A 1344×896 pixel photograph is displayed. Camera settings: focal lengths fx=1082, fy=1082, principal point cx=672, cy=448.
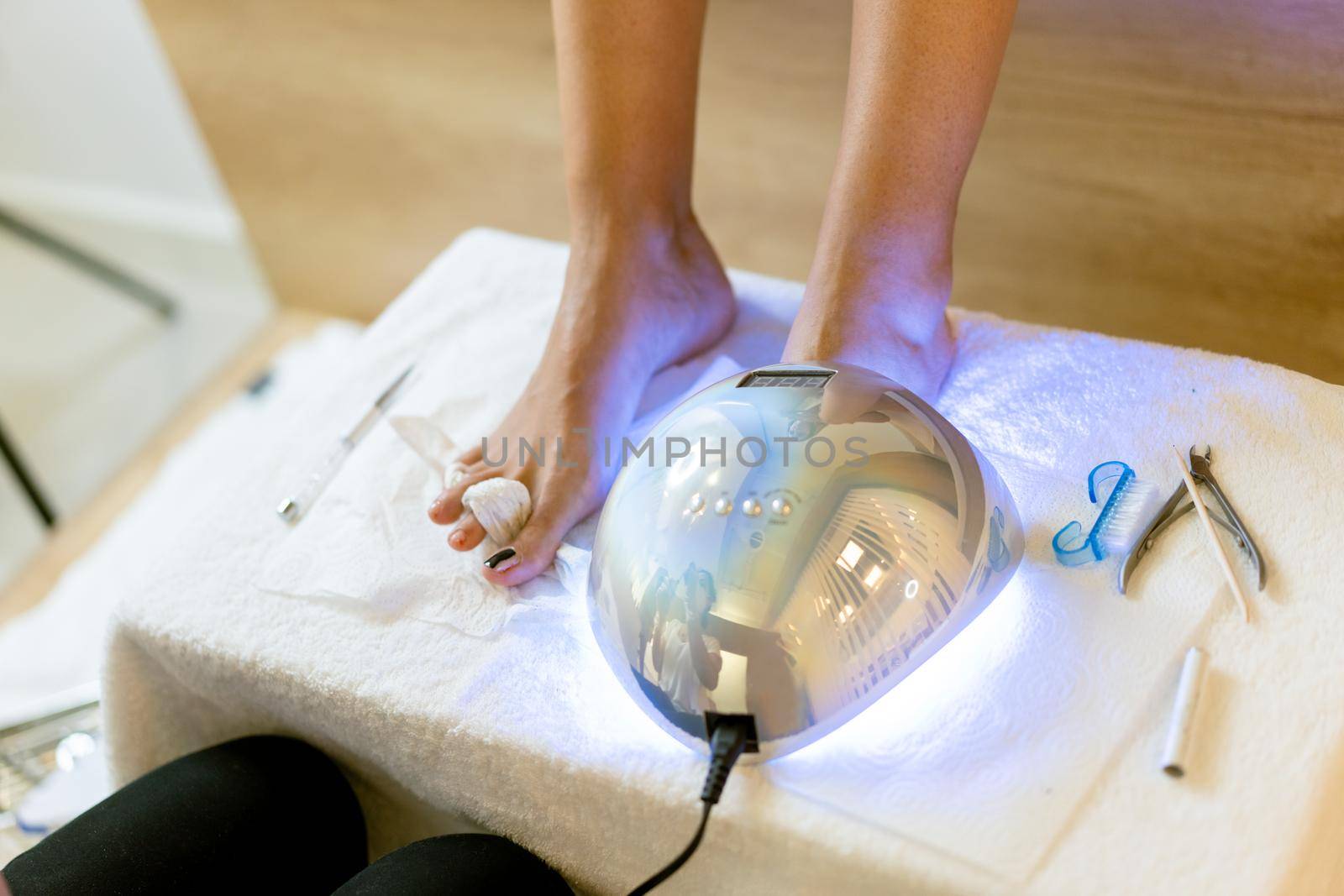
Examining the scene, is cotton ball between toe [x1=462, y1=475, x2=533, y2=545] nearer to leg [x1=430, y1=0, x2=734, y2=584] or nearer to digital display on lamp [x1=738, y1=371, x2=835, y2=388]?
leg [x1=430, y1=0, x2=734, y2=584]

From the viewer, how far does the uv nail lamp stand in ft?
1.63

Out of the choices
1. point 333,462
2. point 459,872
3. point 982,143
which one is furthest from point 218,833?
point 982,143

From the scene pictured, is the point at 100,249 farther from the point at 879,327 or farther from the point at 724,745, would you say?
the point at 724,745

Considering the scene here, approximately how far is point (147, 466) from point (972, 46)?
124cm

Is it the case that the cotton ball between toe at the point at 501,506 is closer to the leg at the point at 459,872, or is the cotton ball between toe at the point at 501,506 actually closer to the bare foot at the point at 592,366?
the bare foot at the point at 592,366

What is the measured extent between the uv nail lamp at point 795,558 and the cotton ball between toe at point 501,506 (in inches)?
4.5

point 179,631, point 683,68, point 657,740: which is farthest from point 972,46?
point 179,631

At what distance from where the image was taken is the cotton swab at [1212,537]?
1.77ft

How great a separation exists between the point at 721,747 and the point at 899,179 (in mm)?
369

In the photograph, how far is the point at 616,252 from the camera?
0.77m

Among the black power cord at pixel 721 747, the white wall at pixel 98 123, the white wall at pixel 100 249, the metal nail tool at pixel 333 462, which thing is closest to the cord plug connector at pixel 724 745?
the black power cord at pixel 721 747

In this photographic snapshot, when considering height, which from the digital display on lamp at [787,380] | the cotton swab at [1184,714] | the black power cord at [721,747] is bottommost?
the black power cord at [721,747]

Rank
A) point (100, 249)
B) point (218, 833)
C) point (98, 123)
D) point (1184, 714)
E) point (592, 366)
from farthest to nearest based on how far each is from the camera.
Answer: point (100, 249) < point (98, 123) < point (592, 366) < point (218, 833) < point (1184, 714)

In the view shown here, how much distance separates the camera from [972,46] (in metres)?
0.65
